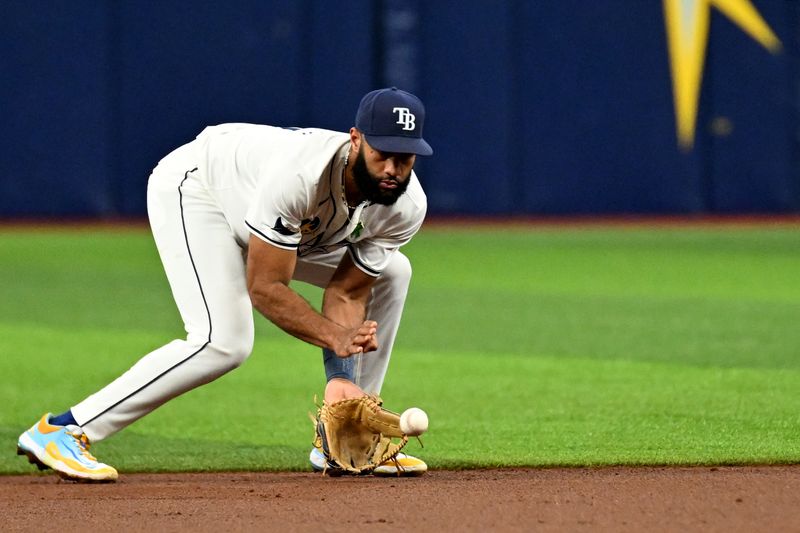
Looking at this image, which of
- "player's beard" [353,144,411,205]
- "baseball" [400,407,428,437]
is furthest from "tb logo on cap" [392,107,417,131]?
"baseball" [400,407,428,437]

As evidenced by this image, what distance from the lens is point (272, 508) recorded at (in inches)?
161

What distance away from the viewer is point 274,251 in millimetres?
4402

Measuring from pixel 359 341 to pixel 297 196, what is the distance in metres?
0.49

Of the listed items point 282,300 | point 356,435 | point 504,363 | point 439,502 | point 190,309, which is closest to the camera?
point 439,502

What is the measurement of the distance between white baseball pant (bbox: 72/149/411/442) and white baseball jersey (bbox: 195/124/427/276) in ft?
0.26

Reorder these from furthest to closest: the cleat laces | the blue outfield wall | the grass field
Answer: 1. the blue outfield wall
2. the grass field
3. the cleat laces

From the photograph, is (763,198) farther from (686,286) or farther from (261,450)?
(261,450)

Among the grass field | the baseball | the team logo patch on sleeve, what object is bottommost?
the grass field

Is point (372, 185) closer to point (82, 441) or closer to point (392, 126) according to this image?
point (392, 126)

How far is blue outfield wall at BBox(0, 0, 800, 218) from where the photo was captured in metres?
17.0

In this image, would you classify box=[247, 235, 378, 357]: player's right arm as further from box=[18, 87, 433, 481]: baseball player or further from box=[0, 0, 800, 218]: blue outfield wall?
box=[0, 0, 800, 218]: blue outfield wall

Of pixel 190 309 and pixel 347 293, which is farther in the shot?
pixel 347 293

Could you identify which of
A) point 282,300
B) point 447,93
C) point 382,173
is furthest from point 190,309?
point 447,93

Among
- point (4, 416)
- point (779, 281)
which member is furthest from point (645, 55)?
point (4, 416)
